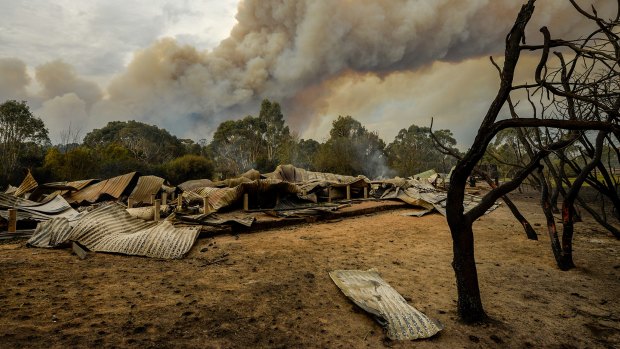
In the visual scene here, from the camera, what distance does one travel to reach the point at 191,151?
147 feet

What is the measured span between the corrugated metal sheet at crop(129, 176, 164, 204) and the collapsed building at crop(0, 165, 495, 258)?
4cm

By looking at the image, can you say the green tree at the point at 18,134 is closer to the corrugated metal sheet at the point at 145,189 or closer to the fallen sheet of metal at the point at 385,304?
the corrugated metal sheet at the point at 145,189

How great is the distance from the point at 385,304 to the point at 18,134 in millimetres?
36603

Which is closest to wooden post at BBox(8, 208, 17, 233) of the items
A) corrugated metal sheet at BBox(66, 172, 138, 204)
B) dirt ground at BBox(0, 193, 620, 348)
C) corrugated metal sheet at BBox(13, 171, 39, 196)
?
dirt ground at BBox(0, 193, 620, 348)

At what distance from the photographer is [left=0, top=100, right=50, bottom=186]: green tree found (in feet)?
80.2

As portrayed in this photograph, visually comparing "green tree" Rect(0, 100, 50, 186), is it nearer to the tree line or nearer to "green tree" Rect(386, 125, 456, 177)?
the tree line

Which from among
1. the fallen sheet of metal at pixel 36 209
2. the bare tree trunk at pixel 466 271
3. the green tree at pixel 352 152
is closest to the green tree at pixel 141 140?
the green tree at pixel 352 152

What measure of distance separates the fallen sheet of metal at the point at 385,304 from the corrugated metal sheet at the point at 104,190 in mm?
12912

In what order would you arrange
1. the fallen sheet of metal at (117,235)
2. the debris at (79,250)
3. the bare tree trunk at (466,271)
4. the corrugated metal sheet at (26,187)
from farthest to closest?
1. the corrugated metal sheet at (26,187)
2. the fallen sheet of metal at (117,235)
3. the debris at (79,250)
4. the bare tree trunk at (466,271)

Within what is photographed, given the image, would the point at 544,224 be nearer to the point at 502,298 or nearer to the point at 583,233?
the point at 583,233

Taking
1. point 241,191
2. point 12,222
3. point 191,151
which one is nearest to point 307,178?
point 241,191

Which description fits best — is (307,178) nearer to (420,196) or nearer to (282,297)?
(420,196)

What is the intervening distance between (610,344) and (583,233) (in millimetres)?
5421

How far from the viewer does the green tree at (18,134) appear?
2444cm
